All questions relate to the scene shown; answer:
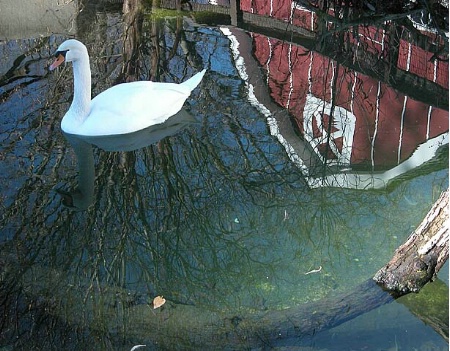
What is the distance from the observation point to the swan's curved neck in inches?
253

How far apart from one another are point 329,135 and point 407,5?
436 cm

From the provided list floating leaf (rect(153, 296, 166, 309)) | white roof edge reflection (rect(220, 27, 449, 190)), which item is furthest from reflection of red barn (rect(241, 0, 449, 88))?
floating leaf (rect(153, 296, 166, 309))

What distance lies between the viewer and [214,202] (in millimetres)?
5492

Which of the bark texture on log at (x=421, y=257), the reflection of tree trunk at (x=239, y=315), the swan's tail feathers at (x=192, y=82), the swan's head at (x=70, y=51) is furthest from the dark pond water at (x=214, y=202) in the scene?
the swan's head at (x=70, y=51)

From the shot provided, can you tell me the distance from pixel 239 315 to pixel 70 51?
10.5 feet

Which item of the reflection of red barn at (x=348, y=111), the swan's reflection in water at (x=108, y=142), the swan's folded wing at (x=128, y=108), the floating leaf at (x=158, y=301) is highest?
the swan's folded wing at (x=128, y=108)

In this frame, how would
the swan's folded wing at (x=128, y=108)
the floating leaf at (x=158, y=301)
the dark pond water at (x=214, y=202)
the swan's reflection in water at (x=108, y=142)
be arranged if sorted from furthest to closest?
the swan's folded wing at (x=128, y=108)
the swan's reflection in water at (x=108, y=142)
the floating leaf at (x=158, y=301)
the dark pond water at (x=214, y=202)

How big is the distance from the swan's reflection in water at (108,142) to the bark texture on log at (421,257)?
243 centimetres

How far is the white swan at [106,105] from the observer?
252 inches

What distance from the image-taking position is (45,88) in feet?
24.4

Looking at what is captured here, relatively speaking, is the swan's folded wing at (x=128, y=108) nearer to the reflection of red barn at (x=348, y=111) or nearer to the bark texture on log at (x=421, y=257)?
the reflection of red barn at (x=348, y=111)

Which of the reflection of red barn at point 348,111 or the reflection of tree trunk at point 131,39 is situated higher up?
the reflection of tree trunk at point 131,39

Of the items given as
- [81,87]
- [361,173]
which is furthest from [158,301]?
[81,87]

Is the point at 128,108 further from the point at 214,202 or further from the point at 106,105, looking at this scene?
the point at 214,202
